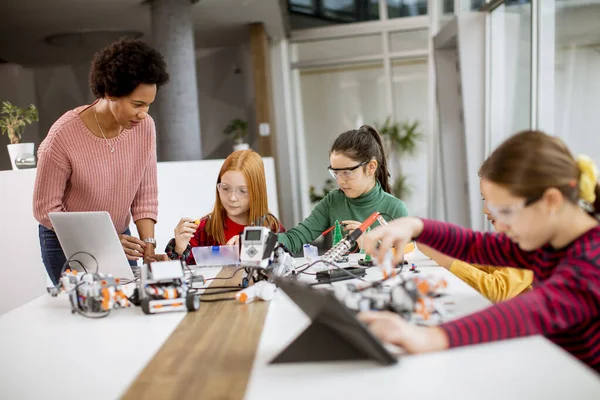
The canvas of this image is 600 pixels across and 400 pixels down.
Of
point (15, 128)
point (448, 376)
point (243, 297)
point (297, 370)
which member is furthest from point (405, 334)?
point (15, 128)

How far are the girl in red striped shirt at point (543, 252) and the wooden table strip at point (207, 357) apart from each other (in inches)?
11.0

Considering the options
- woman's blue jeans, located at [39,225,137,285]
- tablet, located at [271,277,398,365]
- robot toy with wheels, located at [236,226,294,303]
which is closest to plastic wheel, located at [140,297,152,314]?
robot toy with wheels, located at [236,226,294,303]

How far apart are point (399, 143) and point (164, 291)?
7331 millimetres

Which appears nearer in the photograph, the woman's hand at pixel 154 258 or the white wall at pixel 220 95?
the woman's hand at pixel 154 258

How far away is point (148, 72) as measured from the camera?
215cm

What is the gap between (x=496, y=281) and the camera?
6.24 ft

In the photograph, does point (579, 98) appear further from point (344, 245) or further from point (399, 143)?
point (399, 143)

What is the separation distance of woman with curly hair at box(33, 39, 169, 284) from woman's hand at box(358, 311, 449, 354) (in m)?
1.32

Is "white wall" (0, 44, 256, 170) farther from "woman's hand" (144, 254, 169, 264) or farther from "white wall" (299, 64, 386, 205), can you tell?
"woman's hand" (144, 254, 169, 264)

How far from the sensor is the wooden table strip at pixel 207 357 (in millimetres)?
1026

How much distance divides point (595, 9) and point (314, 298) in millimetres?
3031

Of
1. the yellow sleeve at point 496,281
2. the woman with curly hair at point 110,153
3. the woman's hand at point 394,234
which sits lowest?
the yellow sleeve at point 496,281

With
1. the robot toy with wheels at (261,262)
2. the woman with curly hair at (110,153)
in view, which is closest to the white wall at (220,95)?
the woman with curly hair at (110,153)

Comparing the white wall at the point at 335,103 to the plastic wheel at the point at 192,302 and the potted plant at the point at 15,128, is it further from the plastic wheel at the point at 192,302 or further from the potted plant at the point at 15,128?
the plastic wheel at the point at 192,302
